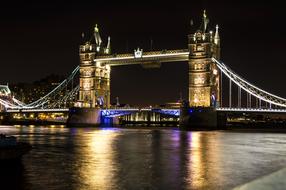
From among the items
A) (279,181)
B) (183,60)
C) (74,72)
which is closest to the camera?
(279,181)

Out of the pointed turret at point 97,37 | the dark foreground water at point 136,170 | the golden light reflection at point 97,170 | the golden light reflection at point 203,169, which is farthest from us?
the pointed turret at point 97,37

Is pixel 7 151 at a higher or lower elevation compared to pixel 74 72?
lower

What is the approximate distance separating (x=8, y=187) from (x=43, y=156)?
30.8 ft

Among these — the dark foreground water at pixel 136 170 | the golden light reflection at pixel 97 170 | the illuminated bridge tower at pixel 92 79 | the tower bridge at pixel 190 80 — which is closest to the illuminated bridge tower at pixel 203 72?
the tower bridge at pixel 190 80

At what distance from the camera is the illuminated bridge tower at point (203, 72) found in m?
66.7

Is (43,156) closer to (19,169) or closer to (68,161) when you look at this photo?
(68,161)

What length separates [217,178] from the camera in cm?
1691

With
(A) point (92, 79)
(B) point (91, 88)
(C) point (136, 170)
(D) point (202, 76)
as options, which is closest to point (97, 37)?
(A) point (92, 79)

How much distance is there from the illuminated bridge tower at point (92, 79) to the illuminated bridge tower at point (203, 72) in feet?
57.9

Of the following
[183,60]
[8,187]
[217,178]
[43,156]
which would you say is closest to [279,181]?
[217,178]

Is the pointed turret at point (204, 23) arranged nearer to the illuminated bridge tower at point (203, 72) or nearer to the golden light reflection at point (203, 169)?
the illuminated bridge tower at point (203, 72)

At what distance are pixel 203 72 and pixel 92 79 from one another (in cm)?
2076

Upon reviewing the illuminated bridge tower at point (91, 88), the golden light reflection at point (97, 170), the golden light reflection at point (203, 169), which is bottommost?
the golden light reflection at point (203, 169)

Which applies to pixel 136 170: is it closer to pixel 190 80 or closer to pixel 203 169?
pixel 203 169
